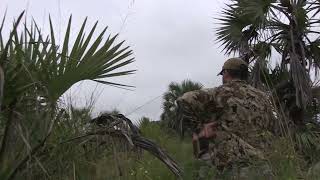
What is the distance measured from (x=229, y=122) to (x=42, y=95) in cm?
192

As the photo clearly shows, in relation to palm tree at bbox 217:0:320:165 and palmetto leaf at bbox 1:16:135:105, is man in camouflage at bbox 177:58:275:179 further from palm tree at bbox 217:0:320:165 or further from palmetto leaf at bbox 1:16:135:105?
palm tree at bbox 217:0:320:165

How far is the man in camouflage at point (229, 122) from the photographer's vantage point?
5082 mm

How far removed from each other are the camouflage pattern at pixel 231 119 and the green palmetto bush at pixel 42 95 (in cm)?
117

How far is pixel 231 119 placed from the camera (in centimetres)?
524

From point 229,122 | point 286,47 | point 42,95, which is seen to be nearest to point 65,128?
point 42,95

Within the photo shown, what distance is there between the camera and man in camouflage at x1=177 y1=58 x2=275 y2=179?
16.7 ft

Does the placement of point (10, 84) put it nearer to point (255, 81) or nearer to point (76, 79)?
point (76, 79)

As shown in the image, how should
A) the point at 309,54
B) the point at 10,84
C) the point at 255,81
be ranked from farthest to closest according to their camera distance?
the point at 309,54
the point at 255,81
the point at 10,84

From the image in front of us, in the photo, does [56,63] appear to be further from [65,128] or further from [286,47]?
[286,47]

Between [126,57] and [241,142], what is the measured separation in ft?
5.04

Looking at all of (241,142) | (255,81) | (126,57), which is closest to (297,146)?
(241,142)

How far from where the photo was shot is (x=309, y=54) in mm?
13992

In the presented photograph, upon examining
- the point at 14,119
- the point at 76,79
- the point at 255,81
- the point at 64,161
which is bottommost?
the point at 64,161

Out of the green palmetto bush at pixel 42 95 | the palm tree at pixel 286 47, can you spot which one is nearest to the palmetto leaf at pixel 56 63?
the green palmetto bush at pixel 42 95
